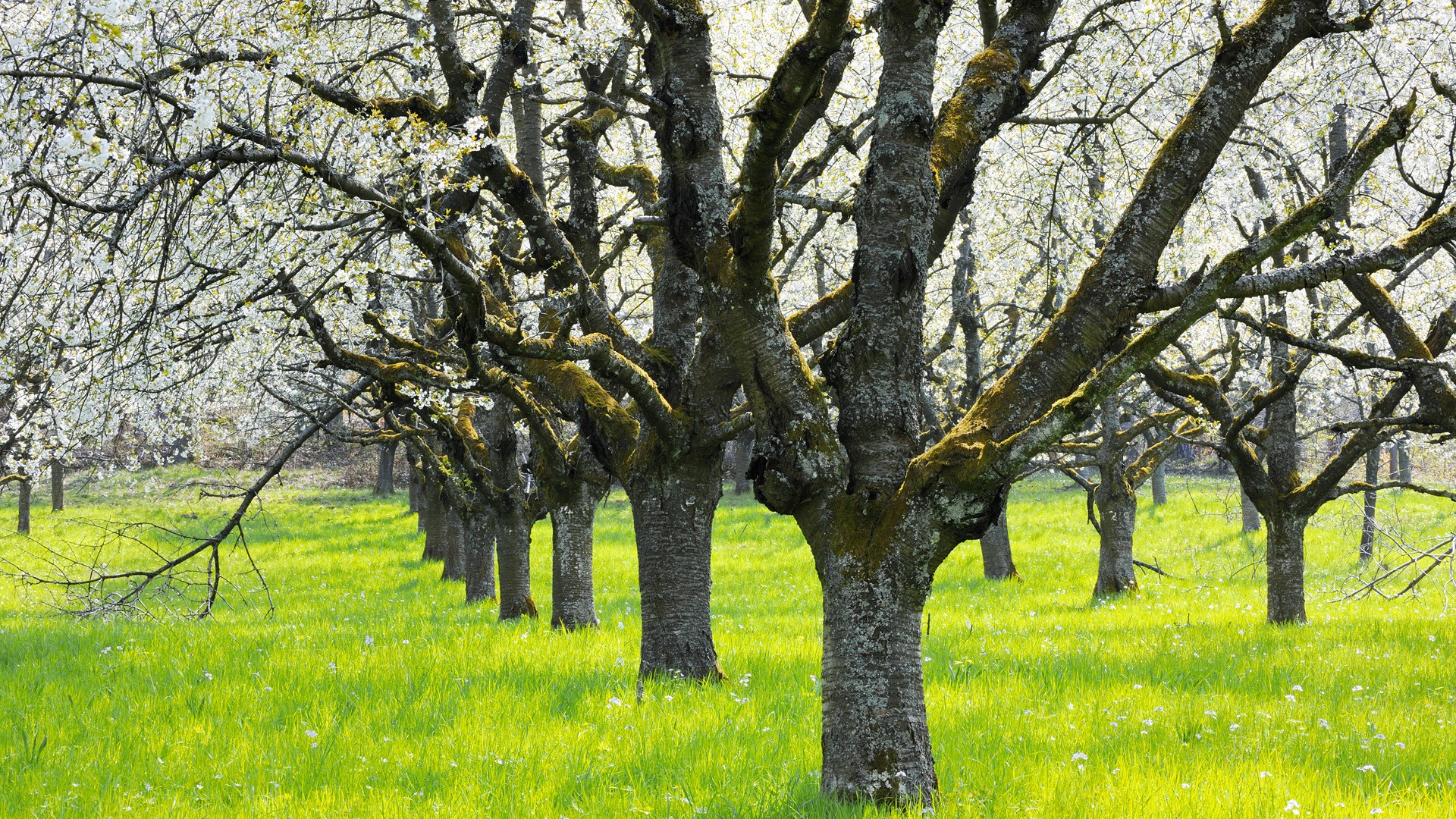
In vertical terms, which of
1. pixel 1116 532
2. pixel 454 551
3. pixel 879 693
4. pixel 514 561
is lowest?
pixel 454 551

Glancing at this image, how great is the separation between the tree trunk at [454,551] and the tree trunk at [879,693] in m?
16.4

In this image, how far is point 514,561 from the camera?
45.9 ft

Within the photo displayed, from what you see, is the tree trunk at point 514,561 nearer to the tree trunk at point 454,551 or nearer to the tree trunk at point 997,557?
the tree trunk at point 454,551

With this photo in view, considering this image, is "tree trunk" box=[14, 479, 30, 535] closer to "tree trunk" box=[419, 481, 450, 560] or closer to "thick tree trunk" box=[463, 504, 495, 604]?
"tree trunk" box=[419, 481, 450, 560]

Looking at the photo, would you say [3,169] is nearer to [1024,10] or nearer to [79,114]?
[79,114]

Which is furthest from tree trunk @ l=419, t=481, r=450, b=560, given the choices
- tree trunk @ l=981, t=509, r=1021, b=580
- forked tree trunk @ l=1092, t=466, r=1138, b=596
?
forked tree trunk @ l=1092, t=466, r=1138, b=596

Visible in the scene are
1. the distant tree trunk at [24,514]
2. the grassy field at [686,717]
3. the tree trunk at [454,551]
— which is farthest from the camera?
the distant tree trunk at [24,514]

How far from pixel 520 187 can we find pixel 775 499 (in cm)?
447

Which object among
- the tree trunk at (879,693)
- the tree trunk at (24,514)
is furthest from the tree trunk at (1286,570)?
the tree trunk at (24,514)

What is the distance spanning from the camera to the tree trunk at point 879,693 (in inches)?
197

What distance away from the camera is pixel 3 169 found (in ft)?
15.3

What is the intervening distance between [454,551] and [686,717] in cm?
1463

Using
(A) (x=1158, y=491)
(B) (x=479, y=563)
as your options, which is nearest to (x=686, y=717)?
(B) (x=479, y=563)

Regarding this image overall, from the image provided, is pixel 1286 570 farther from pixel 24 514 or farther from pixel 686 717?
pixel 24 514
